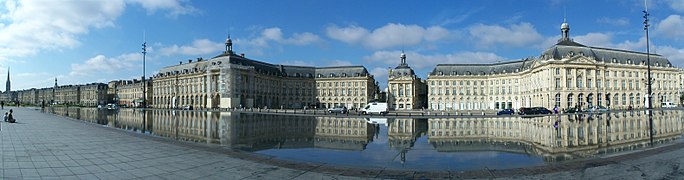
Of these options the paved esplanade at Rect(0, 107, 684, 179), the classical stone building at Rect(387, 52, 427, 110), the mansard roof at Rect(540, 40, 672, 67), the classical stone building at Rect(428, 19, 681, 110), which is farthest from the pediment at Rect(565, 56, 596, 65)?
the paved esplanade at Rect(0, 107, 684, 179)

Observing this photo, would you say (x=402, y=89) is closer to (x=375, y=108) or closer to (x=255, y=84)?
(x=255, y=84)

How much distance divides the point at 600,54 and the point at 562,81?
15.5 m

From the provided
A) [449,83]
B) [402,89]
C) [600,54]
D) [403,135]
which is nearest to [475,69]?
[449,83]

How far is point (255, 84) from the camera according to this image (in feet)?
328

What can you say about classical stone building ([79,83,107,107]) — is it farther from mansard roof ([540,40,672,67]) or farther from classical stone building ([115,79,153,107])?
mansard roof ([540,40,672,67])

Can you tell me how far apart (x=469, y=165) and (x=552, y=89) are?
81.4 metres

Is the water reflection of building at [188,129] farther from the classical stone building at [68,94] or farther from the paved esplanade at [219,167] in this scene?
the classical stone building at [68,94]

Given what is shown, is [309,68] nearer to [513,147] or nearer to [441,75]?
[441,75]

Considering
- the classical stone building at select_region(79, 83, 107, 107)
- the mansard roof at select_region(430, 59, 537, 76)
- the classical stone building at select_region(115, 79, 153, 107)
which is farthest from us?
the classical stone building at select_region(79, 83, 107, 107)

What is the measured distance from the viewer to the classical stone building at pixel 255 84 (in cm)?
9350

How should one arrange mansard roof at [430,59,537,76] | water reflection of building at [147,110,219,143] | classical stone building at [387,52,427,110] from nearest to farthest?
water reflection of building at [147,110,219,143]
mansard roof at [430,59,537,76]
classical stone building at [387,52,427,110]

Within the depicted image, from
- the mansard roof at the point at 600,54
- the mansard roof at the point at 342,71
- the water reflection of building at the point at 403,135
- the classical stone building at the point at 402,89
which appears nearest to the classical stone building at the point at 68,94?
the mansard roof at the point at 342,71

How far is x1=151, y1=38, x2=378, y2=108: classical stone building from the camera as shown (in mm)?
93500

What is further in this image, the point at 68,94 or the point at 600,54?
the point at 68,94
